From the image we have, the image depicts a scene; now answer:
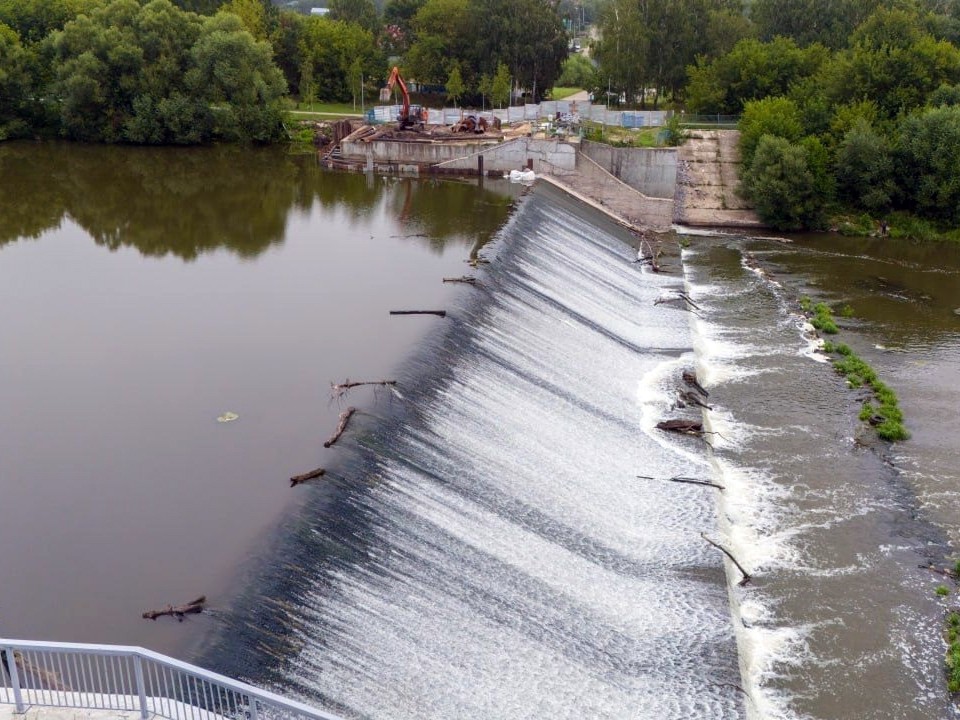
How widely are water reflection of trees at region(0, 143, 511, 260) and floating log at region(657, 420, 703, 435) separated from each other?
41.0 ft

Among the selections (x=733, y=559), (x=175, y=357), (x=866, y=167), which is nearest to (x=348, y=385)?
(x=175, y=357)

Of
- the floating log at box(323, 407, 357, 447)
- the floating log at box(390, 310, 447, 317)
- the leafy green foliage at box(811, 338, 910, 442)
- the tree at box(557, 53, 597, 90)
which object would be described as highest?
the tree at box(557, 53, 597, 90)

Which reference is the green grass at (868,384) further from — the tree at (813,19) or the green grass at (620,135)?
the tree at (813,19)

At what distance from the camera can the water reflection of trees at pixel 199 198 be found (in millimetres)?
30578

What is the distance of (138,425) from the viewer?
16547 mm

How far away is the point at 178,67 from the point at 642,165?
23866 mm

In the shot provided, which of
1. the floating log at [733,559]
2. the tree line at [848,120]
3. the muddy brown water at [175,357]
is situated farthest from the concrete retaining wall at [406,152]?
the floating log at [733,559]

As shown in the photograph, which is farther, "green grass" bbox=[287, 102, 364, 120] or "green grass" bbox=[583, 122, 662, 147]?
"green grass" bbox=[287, 102, 364, 120]

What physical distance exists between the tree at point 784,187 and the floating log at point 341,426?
24.0m

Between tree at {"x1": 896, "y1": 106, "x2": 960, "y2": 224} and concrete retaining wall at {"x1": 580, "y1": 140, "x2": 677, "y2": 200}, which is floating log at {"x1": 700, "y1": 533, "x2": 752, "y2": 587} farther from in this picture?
concrete retaining wall at {"x1": 580, "y1": 140, "x2": 677, "y2": 200}

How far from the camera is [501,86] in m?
52.0

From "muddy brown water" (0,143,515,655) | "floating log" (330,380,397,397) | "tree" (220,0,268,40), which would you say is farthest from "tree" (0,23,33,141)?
"floating log" (330,380,397,397)

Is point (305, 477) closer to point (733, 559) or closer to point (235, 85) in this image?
point (733, 559)

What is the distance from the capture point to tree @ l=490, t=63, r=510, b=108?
51906 millimetres
